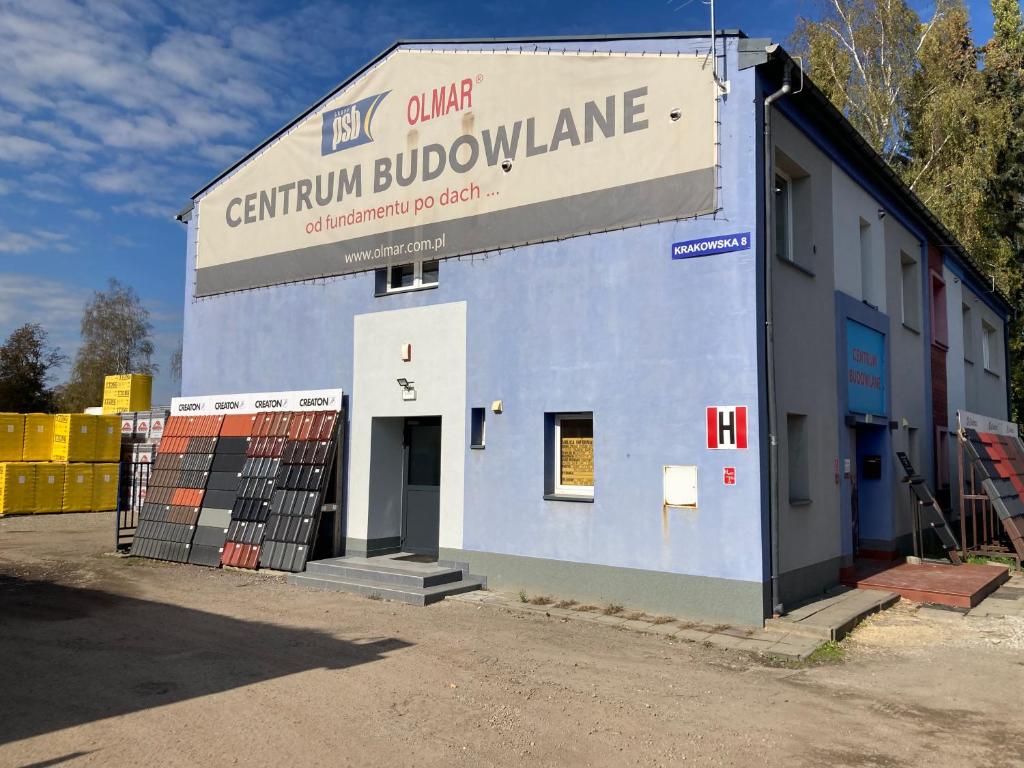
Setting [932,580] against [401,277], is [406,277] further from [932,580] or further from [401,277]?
[932,580]

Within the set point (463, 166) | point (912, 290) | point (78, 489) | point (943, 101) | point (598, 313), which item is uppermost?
point (943, 101)

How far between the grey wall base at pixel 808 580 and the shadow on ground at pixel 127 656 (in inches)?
175

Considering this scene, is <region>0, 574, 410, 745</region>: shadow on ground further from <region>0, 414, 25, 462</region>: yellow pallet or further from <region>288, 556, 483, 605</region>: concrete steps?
<region>0, 414, 25, 462</region>: yellow pallet

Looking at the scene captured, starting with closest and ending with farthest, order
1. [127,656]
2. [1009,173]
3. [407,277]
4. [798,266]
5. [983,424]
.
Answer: [127,656] → [798,266] → [407,277] → [983,424] → [1009,173]

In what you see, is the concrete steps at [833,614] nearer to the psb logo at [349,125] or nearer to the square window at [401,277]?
the square window at [401,277]

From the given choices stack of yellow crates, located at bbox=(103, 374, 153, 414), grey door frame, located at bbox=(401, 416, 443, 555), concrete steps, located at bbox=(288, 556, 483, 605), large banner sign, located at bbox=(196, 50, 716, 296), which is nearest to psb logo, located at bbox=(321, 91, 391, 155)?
large banner sign, located at bbox=(196, 50, 716, 296)

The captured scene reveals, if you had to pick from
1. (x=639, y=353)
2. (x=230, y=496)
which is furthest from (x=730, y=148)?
(x=230, y=496)

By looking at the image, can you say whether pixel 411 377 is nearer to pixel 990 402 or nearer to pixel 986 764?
pixel 986 764

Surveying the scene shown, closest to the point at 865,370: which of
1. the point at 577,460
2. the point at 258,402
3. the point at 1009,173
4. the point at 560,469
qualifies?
the point at 577,460

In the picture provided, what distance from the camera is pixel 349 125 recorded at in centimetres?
1329

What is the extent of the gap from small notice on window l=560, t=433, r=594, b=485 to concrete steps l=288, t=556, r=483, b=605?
1.96 metres

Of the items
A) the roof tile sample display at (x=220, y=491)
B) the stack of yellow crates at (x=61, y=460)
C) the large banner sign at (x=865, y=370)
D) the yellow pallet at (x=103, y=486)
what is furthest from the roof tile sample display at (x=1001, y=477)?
the yellow pallet at (x=103, y=486)

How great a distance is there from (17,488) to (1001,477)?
2374 cm

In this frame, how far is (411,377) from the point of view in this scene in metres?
11.9
